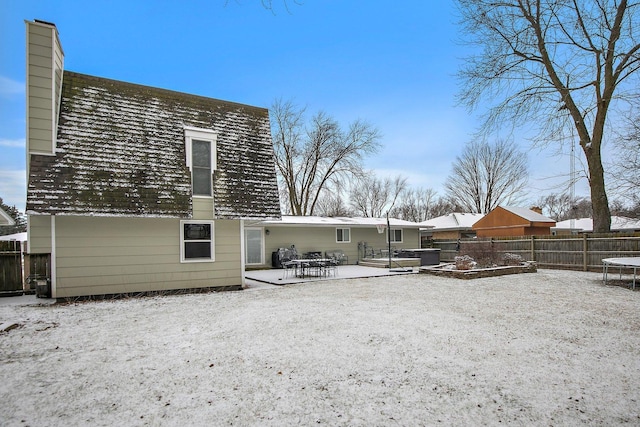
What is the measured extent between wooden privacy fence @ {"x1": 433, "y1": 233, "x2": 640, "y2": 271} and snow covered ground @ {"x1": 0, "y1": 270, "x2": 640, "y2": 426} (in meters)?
7.59

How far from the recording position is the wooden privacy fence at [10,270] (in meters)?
9.47

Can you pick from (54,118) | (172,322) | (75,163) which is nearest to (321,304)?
(172,322)

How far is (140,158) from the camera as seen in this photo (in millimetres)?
9516

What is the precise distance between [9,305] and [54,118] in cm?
435

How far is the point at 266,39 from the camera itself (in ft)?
15.4

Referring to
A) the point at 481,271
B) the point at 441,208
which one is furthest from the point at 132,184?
the point at 441,208

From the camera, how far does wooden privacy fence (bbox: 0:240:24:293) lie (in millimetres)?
9469

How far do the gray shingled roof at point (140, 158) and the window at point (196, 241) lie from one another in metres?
0.53

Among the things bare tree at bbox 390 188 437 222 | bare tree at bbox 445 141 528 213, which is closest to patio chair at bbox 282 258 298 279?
bare tree at bbox 445 141 528 213

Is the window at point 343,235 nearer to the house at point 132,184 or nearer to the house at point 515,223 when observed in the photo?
the house at point 132,184

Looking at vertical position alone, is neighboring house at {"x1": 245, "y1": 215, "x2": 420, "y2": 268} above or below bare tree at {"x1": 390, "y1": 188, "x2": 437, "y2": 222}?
below

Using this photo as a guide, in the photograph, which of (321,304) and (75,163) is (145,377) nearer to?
(321,304)

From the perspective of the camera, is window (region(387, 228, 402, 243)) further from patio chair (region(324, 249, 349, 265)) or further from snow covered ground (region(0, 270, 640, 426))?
snow covered ground (region(0, 270, 640, 426))

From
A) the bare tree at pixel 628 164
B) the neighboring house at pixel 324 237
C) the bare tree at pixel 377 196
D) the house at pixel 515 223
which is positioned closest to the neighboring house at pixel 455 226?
the house at pixel 515 223
